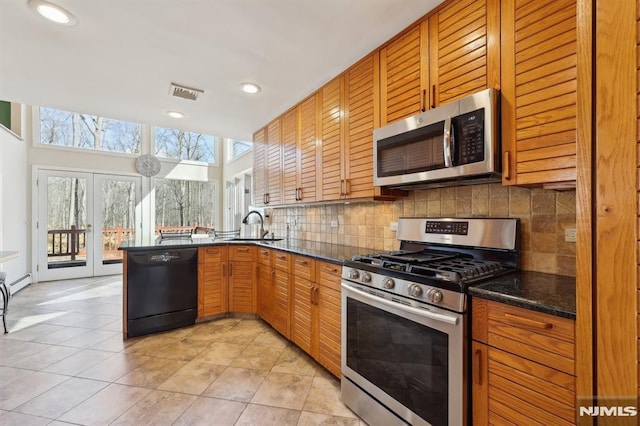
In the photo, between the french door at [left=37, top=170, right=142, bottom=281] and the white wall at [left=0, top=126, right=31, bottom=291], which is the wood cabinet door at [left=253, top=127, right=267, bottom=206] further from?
the white wall at [left=0, top=126, right=31, bottom=291]

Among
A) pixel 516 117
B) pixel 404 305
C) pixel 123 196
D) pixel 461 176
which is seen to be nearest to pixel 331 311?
pixel 404 305

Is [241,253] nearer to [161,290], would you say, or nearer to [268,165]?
[161,290]

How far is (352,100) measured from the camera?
7.72 feet

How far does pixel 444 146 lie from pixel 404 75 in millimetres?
655

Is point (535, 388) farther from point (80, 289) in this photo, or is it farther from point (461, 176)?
point (80, 289)

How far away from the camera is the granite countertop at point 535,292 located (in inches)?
38.7

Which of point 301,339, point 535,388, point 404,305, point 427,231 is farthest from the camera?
point 301,339

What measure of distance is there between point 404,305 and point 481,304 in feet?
1.19

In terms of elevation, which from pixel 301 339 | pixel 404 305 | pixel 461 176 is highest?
pixel 461 176

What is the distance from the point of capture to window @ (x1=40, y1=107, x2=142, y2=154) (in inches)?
205

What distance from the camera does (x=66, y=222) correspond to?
5277 mm

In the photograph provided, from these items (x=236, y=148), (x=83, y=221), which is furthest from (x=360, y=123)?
(x=83, y=221)

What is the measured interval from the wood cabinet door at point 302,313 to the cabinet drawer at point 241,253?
966 mm

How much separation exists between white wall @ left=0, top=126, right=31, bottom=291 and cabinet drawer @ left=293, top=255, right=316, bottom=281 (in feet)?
14.5
